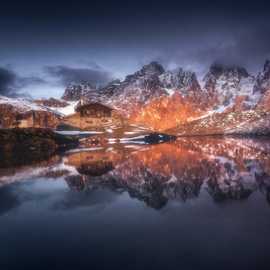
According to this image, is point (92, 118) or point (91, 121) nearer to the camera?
point (91, 121)

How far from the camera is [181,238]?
33.6ft

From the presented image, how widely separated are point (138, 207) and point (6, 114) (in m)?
202

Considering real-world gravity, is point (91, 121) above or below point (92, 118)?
below

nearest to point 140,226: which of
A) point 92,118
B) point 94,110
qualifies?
point 92,118

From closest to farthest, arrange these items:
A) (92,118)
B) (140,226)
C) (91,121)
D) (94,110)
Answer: (140,226), (91,121), (92,118), (94,110)

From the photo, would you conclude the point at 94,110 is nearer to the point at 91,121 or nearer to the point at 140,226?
the point at 91,121

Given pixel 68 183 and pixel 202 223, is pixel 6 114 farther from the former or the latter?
pixel 202 223

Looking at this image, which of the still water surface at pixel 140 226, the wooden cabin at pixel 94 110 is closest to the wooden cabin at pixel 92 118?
the wooden cabin at pixel 94 110

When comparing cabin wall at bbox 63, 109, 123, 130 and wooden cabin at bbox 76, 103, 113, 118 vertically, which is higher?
wooden cabin at bbox 76, 103, 113, 118

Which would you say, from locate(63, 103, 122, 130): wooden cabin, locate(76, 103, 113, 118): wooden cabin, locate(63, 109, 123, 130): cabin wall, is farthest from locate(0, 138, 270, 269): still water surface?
locate(76, 103, 113, 118): wooden cabin

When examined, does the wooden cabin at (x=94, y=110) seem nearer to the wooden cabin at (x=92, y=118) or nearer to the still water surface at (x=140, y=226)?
the wooden cabin at (x=92, y=118)

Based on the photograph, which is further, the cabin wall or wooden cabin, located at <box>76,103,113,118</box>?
wooden cabin, located at <box>76,103,113,118</box>

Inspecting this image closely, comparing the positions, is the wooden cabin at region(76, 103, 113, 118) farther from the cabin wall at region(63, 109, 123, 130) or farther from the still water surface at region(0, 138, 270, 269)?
the still water surface at region(0, 138, 270, 269)

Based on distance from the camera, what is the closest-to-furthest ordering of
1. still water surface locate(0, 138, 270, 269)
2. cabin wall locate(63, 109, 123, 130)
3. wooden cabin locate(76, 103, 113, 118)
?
still water surface locate(0, 138, 270, 269)
cabin wall locate(63, 109, 123, 130)
wooden cabin locate(76, 103, 113, 118)
